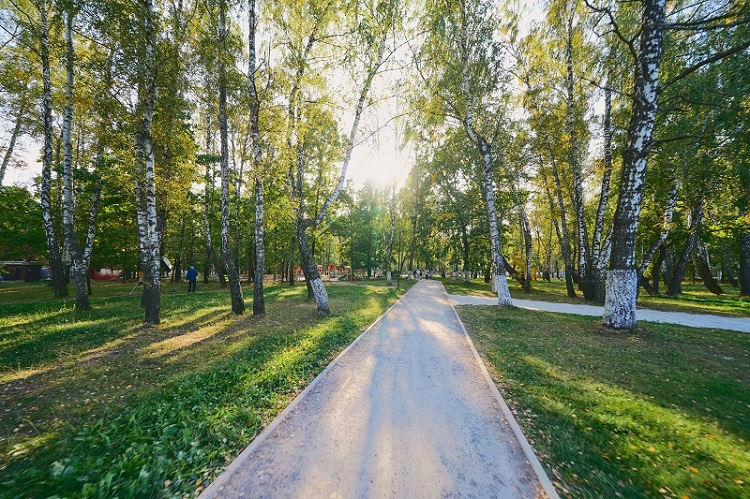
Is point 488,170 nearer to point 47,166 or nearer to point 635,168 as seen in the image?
point 635,168

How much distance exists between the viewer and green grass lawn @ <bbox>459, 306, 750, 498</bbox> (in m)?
2.95

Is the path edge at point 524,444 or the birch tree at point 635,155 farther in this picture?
the birch tree at point 635,155

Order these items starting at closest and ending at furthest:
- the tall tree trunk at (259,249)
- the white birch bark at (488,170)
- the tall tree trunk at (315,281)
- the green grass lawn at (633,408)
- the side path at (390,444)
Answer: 1. the side path at (390,444)
2. the green grass lawn at (633,408)
3. the tall tree trunk at (259,249)
4. the tall tree trunk at (315,281)
5. the white birch bark at (488,170)

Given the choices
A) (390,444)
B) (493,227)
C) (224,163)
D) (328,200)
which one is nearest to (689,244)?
(493,227)

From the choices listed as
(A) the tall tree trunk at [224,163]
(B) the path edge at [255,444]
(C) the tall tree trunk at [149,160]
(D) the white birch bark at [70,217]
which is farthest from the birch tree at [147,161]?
(B) the path edge at [255,444]

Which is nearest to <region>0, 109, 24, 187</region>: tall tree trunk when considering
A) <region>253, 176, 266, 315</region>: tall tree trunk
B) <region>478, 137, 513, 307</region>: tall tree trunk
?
<region>253, 176, 266, 315</region>: tall tree trunk

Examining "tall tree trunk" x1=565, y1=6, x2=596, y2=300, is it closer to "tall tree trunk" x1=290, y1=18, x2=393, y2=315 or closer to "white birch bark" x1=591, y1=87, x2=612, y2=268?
"white birch bark" x1=591, y1=87, x2=612, y2=268

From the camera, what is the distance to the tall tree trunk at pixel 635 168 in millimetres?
8516

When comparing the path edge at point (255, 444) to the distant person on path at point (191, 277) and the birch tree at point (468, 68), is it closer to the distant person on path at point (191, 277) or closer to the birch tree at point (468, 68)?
the birch tree at point (468, 68)

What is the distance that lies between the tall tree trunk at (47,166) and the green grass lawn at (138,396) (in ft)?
23.1

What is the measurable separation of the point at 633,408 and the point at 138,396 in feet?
25.6

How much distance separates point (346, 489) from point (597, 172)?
770 inches

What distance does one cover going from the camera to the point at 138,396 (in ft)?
15.2

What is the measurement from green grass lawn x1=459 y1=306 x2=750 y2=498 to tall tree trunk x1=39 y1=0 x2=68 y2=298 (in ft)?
65.4
